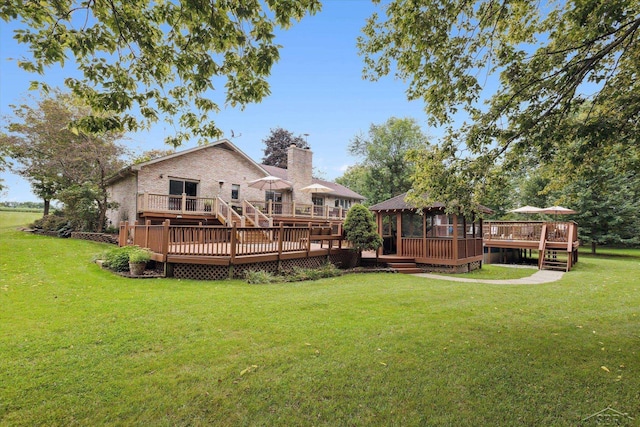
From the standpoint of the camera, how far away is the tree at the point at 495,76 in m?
4.96

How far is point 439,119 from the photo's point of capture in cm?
587

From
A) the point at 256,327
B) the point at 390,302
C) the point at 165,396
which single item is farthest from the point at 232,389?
the point at 390,302

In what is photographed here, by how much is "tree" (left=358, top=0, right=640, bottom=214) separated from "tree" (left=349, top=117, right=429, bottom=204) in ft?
75.0

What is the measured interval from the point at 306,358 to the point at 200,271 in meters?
6.36

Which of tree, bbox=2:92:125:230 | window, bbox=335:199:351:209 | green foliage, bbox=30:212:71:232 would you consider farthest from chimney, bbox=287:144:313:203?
green foliage, bbox=30:212:71:232

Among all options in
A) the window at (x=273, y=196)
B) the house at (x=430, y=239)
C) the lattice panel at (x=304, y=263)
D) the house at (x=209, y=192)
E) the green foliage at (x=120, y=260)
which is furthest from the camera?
the window at (x=273, y=196)

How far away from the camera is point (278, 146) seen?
139 ft

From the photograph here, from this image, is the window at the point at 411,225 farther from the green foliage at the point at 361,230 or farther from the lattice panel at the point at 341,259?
the lattice panel at the point at 341,259

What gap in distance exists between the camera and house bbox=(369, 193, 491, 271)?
12.5 meters

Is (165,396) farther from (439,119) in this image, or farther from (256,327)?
(439,119)

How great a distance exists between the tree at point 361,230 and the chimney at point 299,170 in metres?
11.8

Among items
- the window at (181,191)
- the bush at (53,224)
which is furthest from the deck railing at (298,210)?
the bush at (53,224)

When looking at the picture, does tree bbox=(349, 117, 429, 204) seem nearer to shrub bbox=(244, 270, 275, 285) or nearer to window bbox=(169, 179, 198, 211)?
window bbox=(169, 179, 198, 211)

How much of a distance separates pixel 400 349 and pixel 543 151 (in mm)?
4208
